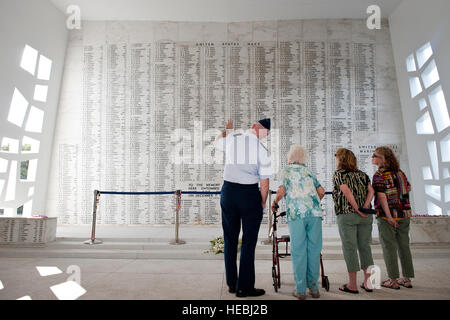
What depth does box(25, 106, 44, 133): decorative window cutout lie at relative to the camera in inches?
254

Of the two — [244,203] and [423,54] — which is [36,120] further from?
[423,54]

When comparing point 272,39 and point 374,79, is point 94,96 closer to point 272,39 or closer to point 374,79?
point 272,39

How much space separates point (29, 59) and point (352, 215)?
6824mm

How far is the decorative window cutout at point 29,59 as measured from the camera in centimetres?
604

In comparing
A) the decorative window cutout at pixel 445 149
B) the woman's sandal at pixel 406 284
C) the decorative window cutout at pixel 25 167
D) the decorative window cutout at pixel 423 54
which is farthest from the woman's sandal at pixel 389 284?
the decorative window cutout at pixel 25 167

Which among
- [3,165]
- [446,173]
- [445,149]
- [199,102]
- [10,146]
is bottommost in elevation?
[446,173]

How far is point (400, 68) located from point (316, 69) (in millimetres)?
1849

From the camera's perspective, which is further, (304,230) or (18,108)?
(18,108)

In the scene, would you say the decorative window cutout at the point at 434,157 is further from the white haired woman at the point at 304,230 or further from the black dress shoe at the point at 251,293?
the black dress shoe at the point at 251,293

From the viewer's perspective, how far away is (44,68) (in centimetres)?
660

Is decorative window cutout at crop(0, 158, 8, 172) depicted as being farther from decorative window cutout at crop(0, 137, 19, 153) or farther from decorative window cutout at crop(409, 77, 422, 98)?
decorative window cutout at crop(409, 77, 422, 98)

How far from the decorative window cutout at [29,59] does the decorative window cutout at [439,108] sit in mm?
8108

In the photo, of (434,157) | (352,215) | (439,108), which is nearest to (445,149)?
(434,157)

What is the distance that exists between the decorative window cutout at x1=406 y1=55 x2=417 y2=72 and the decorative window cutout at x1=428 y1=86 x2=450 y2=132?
2.61 ft
